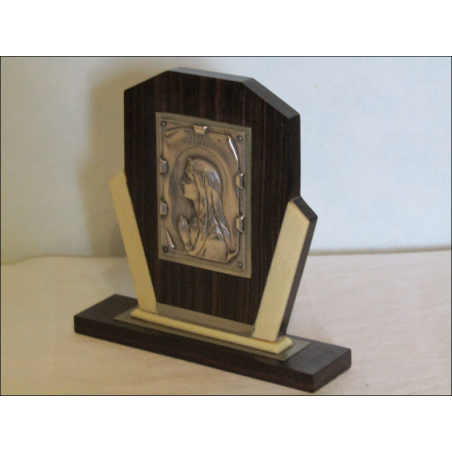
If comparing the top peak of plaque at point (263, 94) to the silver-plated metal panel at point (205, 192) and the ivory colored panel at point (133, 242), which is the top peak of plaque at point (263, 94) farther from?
the ivory colored panel at point (133, 242)

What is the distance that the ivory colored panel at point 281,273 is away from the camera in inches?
44.8

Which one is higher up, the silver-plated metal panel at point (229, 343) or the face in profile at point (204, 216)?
the face in profile at point (204, 216)

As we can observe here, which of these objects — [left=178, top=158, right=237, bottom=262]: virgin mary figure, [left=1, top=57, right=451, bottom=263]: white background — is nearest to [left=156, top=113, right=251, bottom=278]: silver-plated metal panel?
[left=178, top=158, right=237, bottom=262]: virgin mary figure

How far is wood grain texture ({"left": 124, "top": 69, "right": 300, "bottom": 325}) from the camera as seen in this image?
1.12 meters

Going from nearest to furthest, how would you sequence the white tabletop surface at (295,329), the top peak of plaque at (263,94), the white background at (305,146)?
the top peak of plaque at (263,94) → the white tabletop surface at (295,329) → the white background at (305,146)

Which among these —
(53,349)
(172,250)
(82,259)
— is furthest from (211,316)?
(82,259)

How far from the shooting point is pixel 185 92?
1185mm

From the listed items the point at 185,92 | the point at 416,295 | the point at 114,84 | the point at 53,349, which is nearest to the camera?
the point at 185,92

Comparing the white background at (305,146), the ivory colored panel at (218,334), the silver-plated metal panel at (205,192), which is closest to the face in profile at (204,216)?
the silver-plated metal panel at (205,192)

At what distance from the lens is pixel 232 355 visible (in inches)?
48.3

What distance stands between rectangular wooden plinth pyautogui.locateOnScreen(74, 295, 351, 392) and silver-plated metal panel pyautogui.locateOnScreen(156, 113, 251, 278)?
0.42 feet

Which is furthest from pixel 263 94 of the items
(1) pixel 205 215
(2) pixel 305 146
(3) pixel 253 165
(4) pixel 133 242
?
(2) pixel 305 146

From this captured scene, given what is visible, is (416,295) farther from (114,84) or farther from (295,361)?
(114,84)

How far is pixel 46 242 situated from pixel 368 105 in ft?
2.52
